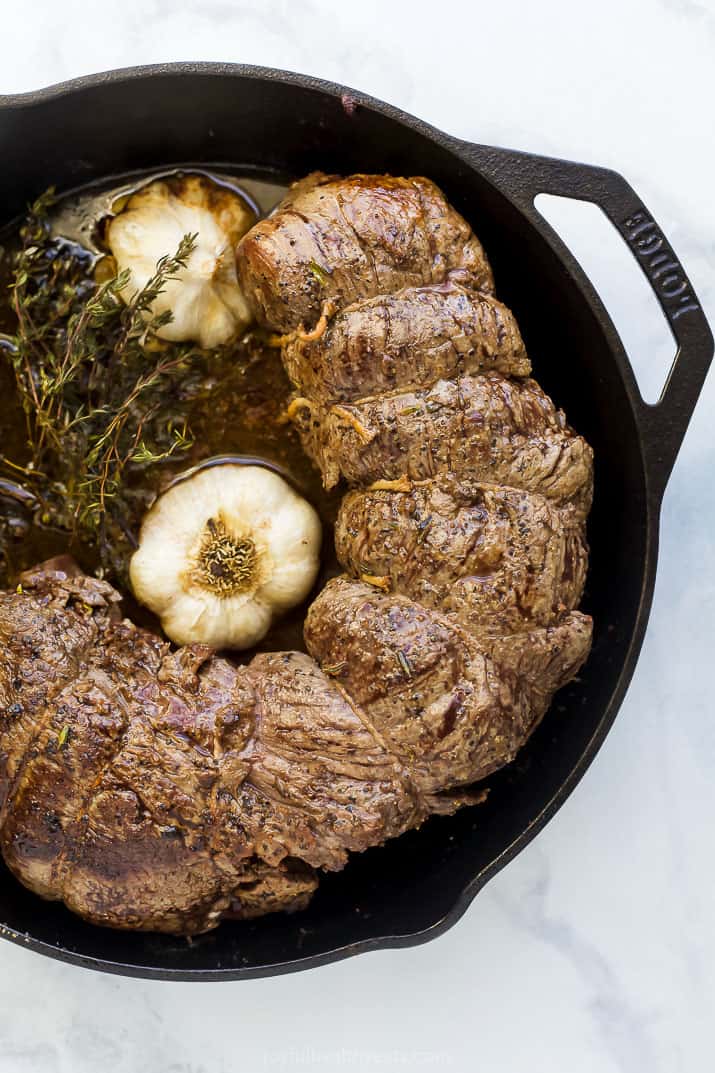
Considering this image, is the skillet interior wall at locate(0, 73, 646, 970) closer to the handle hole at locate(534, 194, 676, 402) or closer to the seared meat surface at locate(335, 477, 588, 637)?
the handle hole at locate(534, 194, 676, 402)

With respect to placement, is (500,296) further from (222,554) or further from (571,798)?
(571,798)

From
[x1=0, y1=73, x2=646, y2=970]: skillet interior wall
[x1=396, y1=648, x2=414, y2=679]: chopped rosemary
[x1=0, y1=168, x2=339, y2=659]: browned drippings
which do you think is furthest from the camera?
[x1=0, y1=168, x2=339, y2=659]: browned drippings

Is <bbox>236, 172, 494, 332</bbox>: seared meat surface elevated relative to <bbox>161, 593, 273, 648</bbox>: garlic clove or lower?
elevated

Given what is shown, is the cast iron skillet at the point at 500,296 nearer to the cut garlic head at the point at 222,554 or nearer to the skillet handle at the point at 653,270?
the skillet handle at the point at 653,270

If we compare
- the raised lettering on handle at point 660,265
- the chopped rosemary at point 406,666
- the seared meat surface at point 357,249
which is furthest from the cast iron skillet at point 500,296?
the chopped rosemary at point 406,666

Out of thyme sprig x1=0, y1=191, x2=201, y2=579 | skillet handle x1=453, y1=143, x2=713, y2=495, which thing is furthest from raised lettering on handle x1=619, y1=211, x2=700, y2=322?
thyme sprig x1=0, y1=191, x2=201, y2=579

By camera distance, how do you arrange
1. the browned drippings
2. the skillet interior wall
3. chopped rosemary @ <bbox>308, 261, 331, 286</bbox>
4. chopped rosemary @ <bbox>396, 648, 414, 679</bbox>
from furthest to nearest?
the browned drippings → the skillet interior wall → chopped rosemary @ <bbox>308, 261, 331, 286</bbox> → chopped rosemary @ <bbox>396, 648, 414, 679</bbox>

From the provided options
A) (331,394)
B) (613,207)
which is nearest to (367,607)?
(331,394)
